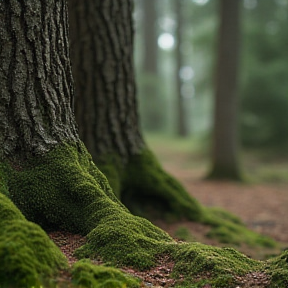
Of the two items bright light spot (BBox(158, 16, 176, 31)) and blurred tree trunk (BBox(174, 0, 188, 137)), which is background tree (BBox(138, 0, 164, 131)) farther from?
bright light spot (BBox(158, 16, 176, 31))

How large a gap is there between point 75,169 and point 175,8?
83.3 ft

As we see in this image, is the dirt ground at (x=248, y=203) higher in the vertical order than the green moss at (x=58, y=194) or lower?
lower

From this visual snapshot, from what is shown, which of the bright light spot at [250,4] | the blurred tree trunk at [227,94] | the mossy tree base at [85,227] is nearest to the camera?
the mossy tree base at [85,227]

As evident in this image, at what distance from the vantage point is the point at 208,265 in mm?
3197

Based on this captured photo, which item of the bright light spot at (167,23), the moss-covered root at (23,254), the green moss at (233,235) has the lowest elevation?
the green moss at (233,235)

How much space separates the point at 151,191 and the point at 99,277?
134 inches

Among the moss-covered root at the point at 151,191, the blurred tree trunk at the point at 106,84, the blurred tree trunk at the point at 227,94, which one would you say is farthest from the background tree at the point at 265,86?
the blurred tree trunk at the point at 106,84

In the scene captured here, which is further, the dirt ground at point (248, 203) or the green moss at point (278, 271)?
the dirt ground at point (248, 203)

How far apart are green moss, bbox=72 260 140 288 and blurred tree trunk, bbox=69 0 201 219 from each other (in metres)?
2.98

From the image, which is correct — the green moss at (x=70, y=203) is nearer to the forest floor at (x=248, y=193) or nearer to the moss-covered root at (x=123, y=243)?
the moss-covered root at (x=123, y=243)

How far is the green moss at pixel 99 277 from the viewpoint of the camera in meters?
2.70

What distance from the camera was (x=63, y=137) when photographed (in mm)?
3842

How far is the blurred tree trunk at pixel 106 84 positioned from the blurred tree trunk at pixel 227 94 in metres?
6.24

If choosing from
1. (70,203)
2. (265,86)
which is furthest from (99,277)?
(265,86)
